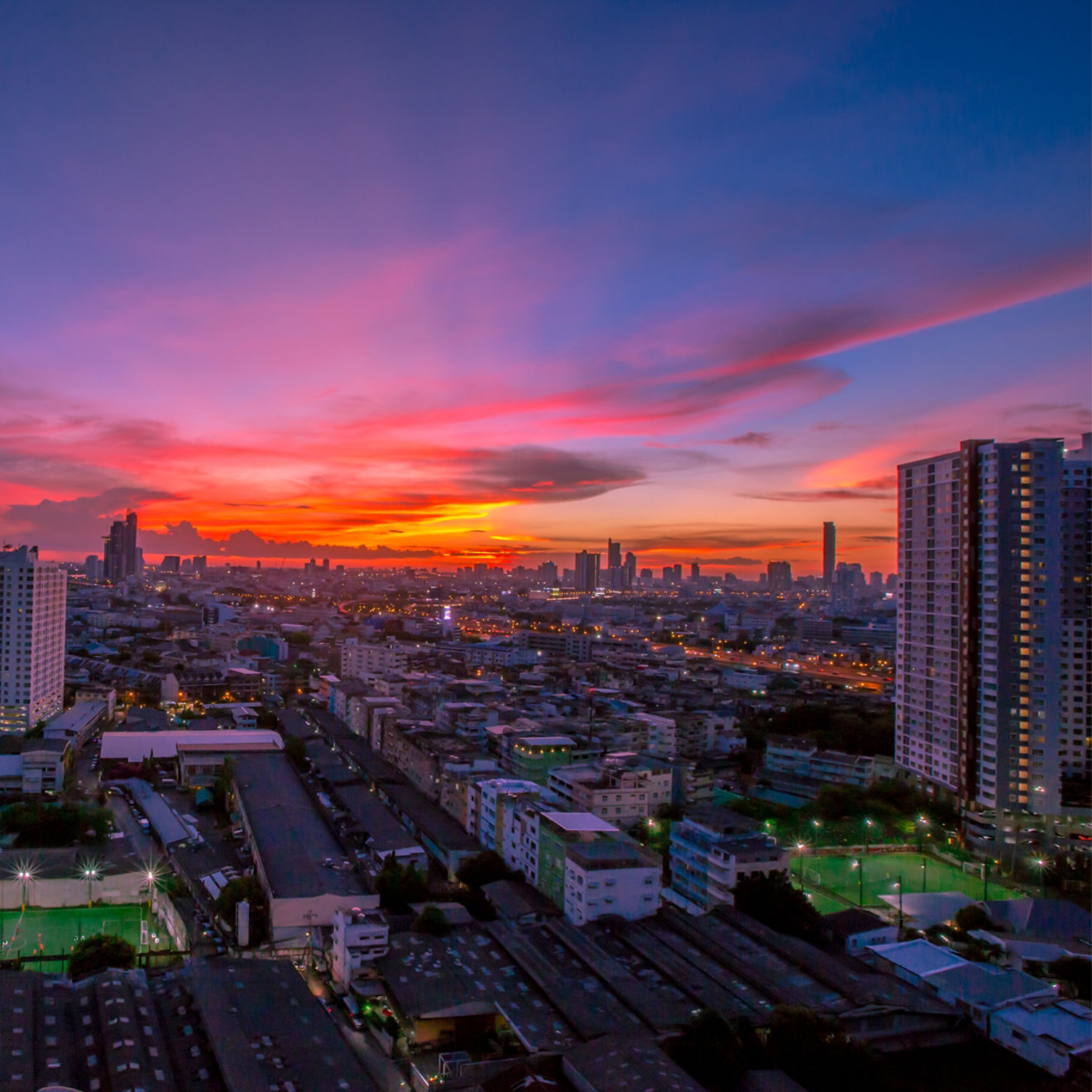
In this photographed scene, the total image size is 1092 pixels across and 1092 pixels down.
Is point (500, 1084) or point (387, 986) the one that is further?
point (387, 986)

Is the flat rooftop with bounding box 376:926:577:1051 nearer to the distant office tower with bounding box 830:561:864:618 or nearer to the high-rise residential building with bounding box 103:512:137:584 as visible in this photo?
the distant office tower with bounding box 830:561:864:618

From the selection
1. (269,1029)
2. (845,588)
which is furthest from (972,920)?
(845,588)

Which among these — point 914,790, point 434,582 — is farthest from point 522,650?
point 434,582

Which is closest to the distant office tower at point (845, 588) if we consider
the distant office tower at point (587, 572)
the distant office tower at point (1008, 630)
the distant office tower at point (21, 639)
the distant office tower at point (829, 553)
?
the distant office tower at point (829, 553)

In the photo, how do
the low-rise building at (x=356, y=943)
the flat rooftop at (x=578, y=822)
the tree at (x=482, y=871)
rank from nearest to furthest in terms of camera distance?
the low-rise building at (x=356, y=943), the flat rooftop at (x=578, y=822), the tree at (x=482, y=871)

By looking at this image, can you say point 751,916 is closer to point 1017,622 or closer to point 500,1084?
point 500,1084

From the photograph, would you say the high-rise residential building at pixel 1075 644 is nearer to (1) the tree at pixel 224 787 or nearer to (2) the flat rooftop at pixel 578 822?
(2) the flat rooftop at pixel 578 822
